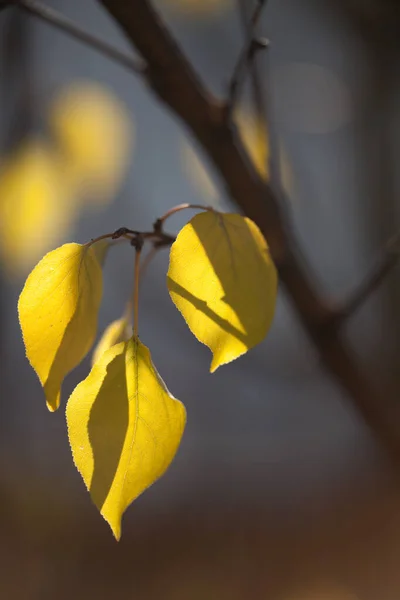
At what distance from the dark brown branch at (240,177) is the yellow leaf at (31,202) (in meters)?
0.24

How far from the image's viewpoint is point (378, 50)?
1.42 meters

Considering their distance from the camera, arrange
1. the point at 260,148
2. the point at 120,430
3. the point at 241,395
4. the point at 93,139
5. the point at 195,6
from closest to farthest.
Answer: the point at 120,430, the point at 260,148, the point at 93,139, the point at 195,6, the point at 241,395

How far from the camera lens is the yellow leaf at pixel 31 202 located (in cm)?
58

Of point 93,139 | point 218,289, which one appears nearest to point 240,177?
point 218,289

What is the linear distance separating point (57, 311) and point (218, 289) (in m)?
0.07

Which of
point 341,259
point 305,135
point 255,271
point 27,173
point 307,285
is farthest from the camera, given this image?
point 305,135

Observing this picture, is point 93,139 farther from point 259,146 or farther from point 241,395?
point 241,395

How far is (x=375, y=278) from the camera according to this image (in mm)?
439

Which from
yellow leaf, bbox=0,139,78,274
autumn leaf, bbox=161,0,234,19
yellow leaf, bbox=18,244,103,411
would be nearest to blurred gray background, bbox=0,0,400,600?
autumn leaf, bbox=161,0,234,19

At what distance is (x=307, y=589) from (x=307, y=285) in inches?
33.9

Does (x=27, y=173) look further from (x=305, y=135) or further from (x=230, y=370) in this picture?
(x=305, y=135)

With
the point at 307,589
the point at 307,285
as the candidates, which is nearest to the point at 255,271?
the point at 307,285

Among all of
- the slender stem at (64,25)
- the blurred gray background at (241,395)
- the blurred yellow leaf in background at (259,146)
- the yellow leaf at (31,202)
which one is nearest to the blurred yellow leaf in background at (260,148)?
the blurred yellow leaf in background at (259,146)

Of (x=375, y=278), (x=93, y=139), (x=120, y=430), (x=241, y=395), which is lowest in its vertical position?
(x=241, y=395)
